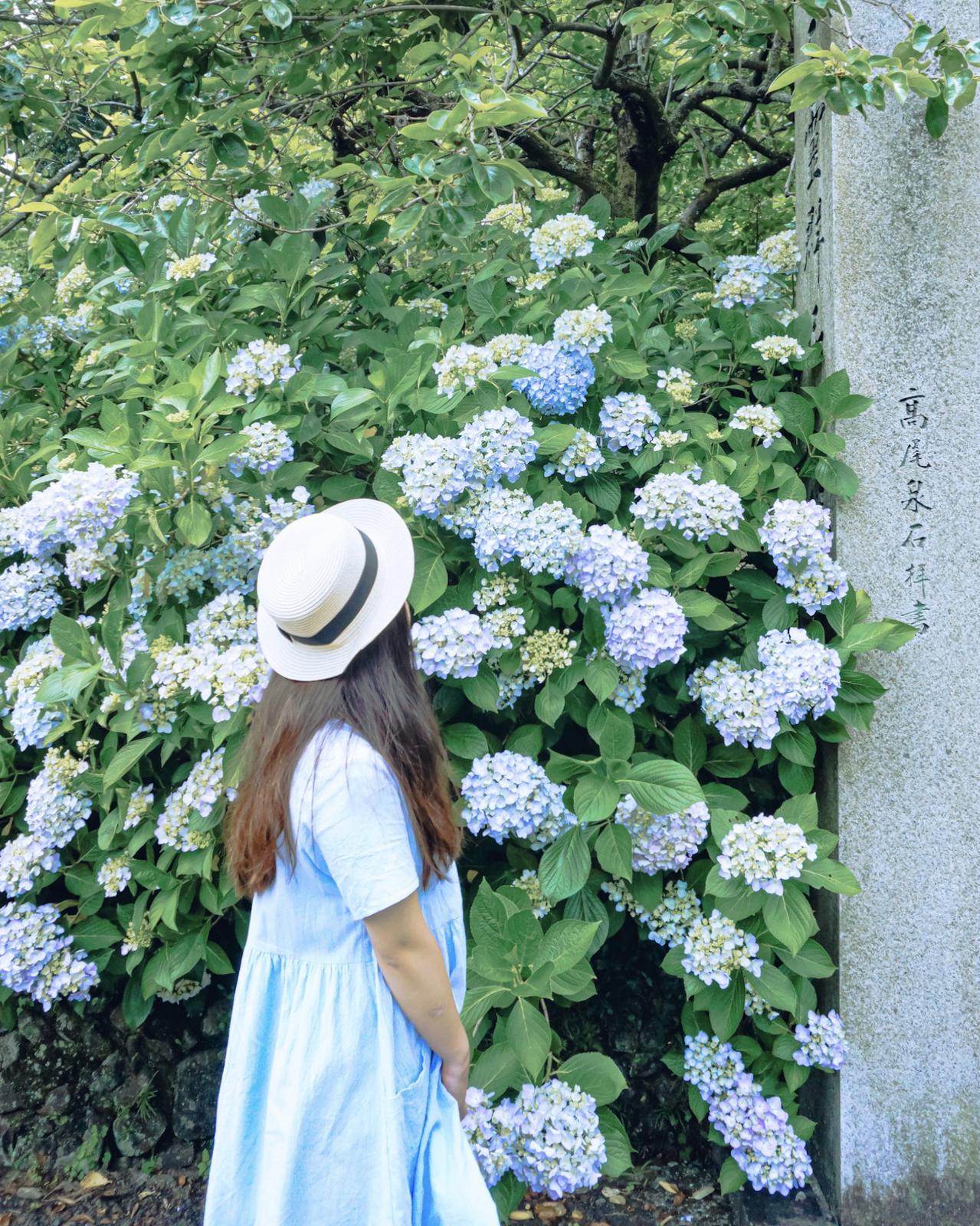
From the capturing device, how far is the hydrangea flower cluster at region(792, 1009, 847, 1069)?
2180 millimetres

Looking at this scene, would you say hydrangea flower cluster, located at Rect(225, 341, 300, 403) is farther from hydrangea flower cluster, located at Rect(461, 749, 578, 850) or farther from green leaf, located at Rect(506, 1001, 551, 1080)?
green leaf, located at Rect(506, 1001, 551, 1080)

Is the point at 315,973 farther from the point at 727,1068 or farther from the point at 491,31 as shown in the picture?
the point at 491,31

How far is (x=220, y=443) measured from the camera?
82.3 inches

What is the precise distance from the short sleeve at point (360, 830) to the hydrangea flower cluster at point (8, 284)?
8.23 feet

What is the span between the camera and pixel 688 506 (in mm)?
2135

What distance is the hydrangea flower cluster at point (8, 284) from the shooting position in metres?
3.07

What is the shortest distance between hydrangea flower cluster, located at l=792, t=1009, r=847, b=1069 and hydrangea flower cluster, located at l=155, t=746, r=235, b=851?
1.37 meters

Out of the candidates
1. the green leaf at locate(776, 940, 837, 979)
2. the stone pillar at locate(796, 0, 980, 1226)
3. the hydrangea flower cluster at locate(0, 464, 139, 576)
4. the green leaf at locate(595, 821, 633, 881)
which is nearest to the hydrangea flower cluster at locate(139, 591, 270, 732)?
the hydrangea flower cluster at locate(0, 464, 139, 576)

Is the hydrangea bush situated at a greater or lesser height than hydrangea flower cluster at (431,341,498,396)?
lesser

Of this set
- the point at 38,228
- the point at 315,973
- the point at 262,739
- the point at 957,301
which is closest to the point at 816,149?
the point at 957,301

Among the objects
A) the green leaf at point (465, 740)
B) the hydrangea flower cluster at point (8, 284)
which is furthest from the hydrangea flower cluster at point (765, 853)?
the hydrangea flower cluster at point (8, 284)

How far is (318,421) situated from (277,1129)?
5.08 feet

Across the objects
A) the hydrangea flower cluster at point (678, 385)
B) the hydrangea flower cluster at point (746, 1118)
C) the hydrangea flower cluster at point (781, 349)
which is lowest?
the hydrangea flower cluster at point (746, 1118)

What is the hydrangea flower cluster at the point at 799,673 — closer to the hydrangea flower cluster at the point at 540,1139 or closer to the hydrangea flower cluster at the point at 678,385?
the hydrangea flower cluster at the point at 678,385
